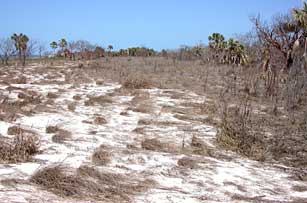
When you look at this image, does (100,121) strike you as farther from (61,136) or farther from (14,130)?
(14,130)

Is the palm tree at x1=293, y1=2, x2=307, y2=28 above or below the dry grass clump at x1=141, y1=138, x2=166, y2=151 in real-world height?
above

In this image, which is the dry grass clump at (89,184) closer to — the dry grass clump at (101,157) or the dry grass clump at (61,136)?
the dry grass clump at (101,157)

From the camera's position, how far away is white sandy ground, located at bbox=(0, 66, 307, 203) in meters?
4.50

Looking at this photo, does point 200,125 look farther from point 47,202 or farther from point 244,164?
point 47,202

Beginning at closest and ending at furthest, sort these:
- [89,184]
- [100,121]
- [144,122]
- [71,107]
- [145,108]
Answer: [89,184] → [100,121] → [144,122] → [71,107] → [145,108]

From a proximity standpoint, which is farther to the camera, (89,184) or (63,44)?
(63,44)

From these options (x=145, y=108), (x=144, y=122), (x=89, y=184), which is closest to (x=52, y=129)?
(x=144, y=122)

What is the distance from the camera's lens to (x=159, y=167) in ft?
18.4

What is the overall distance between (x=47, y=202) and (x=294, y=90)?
8.97 meters

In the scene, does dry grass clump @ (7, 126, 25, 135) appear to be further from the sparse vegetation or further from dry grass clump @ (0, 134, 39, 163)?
dry grass clump @ (0, 134, 39, 163)

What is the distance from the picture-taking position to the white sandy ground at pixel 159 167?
4.50 metres

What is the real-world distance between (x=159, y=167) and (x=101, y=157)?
0.89 metres

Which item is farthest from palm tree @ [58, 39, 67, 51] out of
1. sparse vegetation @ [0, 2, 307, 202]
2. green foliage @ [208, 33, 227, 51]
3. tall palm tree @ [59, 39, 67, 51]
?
sparse vegetation @ [0, 2, 307, 202]

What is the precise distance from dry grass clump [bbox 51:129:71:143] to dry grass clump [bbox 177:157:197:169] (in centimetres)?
223
